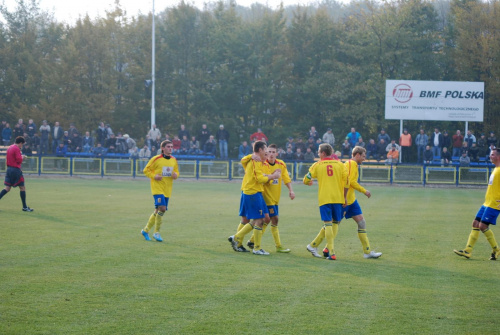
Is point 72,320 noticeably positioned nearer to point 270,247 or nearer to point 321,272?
point 321,272

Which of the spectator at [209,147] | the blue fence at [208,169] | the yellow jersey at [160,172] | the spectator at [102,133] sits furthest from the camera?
Result: the spectator at [102,133]

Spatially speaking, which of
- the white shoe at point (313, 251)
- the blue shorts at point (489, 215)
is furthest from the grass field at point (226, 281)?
the blue shorts at point (489, 215)

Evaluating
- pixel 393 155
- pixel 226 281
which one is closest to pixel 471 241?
pixel 226 281

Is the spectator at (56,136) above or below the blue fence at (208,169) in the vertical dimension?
above

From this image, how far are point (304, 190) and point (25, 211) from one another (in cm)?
1482

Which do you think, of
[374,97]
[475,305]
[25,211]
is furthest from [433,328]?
[374,97]

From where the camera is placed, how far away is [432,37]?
4509cm

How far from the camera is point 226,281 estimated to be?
328 inches

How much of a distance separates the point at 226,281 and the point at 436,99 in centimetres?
3087

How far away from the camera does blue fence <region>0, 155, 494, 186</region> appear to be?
32375 mm

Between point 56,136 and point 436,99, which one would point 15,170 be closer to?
point 56,136

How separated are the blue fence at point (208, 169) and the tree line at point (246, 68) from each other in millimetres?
11010

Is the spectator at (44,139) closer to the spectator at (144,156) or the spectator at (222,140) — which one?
the spectator at (144,156)

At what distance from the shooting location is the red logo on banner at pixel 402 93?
3641 centimetres
